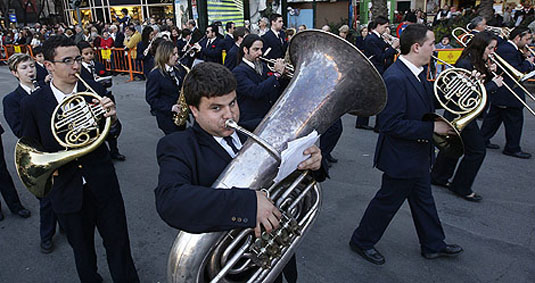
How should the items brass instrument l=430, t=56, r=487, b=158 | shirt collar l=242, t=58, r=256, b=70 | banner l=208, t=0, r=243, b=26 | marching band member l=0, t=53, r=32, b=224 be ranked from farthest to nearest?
1. banner l=208, t=0, r=243, b=26
2. shirt collar l=242, t=58, r=256, b=70
3. marching band member l=0, t=53, r=32, b=224
4. brass instrument l=430, t=56, r=487, b=158

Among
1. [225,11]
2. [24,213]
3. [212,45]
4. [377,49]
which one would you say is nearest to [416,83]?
[24,213]

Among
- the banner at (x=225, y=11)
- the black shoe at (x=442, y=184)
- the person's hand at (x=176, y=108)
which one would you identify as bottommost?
the black shoe at (x=442, y=184)

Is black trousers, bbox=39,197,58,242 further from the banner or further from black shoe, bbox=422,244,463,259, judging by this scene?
the banner

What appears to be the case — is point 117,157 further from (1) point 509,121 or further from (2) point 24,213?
(1) point 509,121

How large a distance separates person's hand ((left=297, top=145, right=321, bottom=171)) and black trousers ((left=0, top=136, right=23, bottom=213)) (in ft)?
12.3

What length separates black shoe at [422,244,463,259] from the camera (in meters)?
3.12

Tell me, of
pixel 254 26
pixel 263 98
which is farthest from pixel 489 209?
pixel 254 26

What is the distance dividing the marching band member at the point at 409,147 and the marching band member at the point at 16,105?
3.11m

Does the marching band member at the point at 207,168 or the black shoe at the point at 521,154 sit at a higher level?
the marching band member at the point at 207,168

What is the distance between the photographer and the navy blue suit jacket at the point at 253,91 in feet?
12.9

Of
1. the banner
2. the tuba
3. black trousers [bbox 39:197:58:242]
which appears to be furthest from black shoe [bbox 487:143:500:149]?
the banner

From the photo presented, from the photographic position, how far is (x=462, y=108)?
3.32m

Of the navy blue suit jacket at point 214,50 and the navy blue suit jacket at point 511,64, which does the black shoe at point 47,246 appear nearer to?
the navy blue suit jacket at point 511,64

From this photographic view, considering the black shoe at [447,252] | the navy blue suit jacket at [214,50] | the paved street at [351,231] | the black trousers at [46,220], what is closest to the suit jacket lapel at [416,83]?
the black shoe at [447,252]
